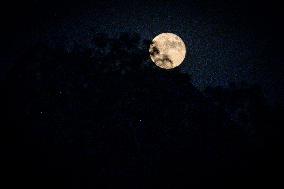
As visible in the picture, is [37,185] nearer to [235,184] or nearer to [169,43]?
[235,184]

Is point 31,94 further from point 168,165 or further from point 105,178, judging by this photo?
point 168,165

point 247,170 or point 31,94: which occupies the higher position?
point 31,94

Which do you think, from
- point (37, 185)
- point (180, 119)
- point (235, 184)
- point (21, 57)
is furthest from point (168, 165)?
point (21, 57)

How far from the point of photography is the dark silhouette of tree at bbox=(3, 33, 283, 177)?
12797 mm

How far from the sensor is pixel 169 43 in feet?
56.6

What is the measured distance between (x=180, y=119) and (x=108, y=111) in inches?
102

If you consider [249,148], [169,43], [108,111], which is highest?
[169,43]

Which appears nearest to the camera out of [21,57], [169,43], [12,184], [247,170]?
[12,184]

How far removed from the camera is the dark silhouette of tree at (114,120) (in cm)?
1280

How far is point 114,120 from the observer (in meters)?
12.8

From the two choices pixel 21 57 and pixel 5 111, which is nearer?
pixel 5 111

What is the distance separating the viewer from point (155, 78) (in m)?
13.6

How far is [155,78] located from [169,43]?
13.7 feet

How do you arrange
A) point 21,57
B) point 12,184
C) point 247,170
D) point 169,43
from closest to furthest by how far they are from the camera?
point 12,184 < point 247,170 < point 21,57 < point 169,43
